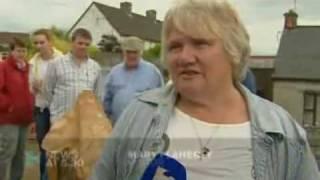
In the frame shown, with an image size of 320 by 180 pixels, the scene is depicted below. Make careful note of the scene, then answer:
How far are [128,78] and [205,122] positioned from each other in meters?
3.07

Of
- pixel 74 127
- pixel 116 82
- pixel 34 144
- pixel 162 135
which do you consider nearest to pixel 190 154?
pixel 162 135

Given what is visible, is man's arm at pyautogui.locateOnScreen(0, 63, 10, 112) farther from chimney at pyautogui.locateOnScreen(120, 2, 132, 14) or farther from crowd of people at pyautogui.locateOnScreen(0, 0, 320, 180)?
crowd of people at pyautogui.locateOnScreen(0, 0, 320, 180)

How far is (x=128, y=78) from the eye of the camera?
494 cm

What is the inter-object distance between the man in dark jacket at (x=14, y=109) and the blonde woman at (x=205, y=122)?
3205 mm

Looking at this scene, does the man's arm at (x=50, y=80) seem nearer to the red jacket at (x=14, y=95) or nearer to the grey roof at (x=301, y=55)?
the red jacket at (x=14, y=95)

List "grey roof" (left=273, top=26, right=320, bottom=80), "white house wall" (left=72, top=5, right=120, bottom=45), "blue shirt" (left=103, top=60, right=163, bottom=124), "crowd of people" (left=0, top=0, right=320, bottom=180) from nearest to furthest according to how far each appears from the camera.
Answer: "crowd of people" (left=0, top=0, right=320, bottom=180)
"blue shirt" (left=103, top=60, right=163, bottom=124)
"white house wall" (left=72, top=5, right=120, bottom=45)
"grey roof" (left=273, top=26, right=320, bottom=80)

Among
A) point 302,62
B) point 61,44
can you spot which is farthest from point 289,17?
point 302,62

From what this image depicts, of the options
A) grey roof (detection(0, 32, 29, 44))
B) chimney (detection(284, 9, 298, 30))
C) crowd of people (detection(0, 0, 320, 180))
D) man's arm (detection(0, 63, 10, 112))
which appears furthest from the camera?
chimney (detection(284, 9, 298, 30))

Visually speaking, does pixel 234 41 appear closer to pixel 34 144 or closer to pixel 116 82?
pixel 116 82

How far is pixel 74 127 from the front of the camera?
430cm

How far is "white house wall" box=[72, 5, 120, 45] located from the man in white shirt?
306 millimetres

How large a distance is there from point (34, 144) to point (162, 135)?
3.90 meters

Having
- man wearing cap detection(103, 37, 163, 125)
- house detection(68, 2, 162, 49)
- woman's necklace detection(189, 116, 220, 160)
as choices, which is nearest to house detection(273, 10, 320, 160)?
house detection(68, 2, 162, 49)

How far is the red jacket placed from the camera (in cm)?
501
